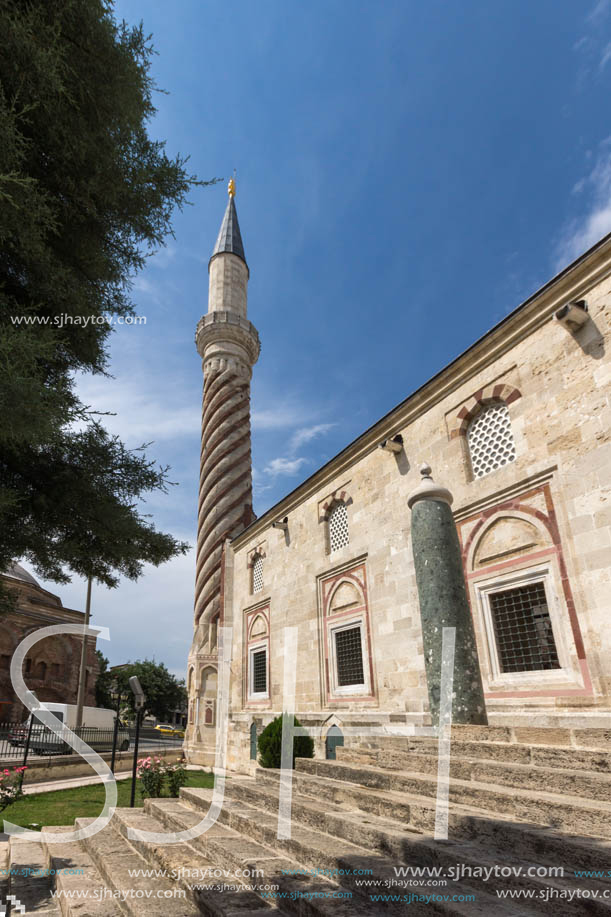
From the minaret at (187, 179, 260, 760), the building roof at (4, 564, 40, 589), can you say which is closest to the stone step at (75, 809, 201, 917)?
the minaret at (187, 179, 260, 760)

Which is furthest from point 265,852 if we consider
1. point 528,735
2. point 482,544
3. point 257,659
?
point 257,659

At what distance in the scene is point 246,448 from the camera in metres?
21.0

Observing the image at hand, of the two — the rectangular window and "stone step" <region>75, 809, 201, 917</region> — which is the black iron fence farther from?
"stone step" <region>75, 809, 201, 917</region>

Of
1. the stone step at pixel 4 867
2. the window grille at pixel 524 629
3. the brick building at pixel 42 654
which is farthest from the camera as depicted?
the brick building at pixel 42 654

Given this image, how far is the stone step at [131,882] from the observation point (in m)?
3.20

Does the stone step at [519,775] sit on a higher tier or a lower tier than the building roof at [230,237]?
lower

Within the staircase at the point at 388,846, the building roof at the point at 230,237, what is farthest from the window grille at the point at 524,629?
the building roof at the point at 230,237

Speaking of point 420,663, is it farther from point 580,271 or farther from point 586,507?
point 580,271

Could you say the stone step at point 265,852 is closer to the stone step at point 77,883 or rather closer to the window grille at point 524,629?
the stone step at point 77,883

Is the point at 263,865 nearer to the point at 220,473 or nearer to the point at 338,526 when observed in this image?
the point at 338,526

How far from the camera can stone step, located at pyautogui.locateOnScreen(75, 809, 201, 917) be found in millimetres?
3197

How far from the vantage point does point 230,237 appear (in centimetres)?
2545

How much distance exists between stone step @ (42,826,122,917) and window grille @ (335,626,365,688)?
588cm

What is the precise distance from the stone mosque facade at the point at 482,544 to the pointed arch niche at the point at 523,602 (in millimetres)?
19
